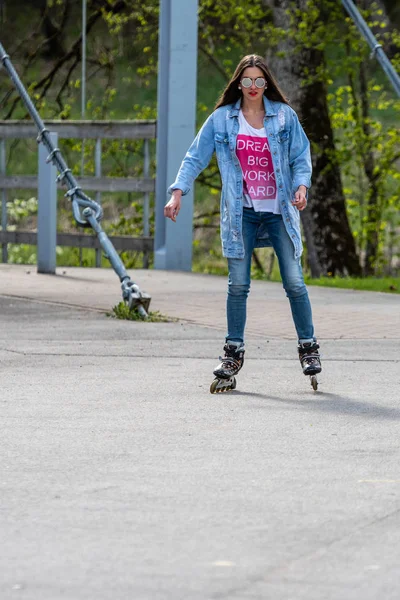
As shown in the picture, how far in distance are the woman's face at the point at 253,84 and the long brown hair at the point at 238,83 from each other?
23 mm

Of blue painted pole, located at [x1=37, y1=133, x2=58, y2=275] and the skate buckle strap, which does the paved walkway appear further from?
the skate buckle strap

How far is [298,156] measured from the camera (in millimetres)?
7637

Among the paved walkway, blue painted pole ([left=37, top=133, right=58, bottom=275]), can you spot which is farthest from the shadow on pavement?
blue painted pole ([left=37, top=133, right=58, bottom=275])

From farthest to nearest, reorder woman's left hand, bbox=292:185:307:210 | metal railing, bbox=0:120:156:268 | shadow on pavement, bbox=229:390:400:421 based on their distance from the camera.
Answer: metal railing, bbox=0:120:156:268
woman's left hand, bbox=292:185:307:210
shadow on pavement, bbox=229:390:400:421

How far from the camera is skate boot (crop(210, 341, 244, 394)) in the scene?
24.9 ft

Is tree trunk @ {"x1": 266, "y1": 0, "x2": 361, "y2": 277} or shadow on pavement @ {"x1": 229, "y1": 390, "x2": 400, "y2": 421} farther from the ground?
tree trunk @ {"x1": 266, "y1": 0, "x2": 361, "y2": 277}

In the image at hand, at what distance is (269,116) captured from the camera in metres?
7.61

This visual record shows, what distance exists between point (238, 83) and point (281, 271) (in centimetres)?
102

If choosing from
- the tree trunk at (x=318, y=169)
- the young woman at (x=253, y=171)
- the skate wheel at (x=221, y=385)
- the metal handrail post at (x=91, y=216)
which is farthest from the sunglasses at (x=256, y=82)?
the tree trunk at (x=318, y=169)

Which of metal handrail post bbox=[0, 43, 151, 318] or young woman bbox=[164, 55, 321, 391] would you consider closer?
young woman bbox=[164, 55, 321, 391]

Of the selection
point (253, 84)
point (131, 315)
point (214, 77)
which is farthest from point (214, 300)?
point (214, 77)

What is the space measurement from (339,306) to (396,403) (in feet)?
16.1

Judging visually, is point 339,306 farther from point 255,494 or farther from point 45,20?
point 45,20

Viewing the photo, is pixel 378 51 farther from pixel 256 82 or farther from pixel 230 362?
pixel 230 362
